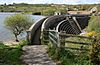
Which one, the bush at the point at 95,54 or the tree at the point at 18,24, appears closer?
the bush at the point at 95,54

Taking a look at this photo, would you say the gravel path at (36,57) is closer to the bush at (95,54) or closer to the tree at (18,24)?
the bush at (95,54)

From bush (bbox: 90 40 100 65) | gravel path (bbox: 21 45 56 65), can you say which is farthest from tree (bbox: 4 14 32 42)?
bush (bbox: 90 40 100 65)

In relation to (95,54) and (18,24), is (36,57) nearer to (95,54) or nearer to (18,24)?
(95,54)

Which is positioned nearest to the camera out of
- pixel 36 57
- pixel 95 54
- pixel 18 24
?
pixel 95 54

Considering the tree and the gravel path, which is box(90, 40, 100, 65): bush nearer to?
the gravel path

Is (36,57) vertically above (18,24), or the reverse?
(36,57)

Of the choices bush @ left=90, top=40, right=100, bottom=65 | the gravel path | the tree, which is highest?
bush @ left=90, top=40, right=100, bottom=65

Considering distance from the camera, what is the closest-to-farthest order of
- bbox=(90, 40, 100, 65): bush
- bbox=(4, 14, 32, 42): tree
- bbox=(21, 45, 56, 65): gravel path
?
bbox=(90, 40, 100, 65): bush < bbox=(21, 45, 56, 65): gravel path < bbox=(4, 14, 32, 42): tree

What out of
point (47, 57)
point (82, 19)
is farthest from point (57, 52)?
point (82, 19)

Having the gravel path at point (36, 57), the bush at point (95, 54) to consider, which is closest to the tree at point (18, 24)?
the gravel path at point (36, 57)

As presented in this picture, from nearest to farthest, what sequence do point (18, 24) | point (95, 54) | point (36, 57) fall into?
1. point (95, 54)
2. point (36, 57)
3. point (18, 24)

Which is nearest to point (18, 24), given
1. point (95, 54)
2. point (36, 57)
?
point (36, 57)

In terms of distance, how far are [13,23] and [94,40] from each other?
119ft

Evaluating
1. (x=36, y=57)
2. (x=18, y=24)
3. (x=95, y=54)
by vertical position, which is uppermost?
(x=95, y=54)
